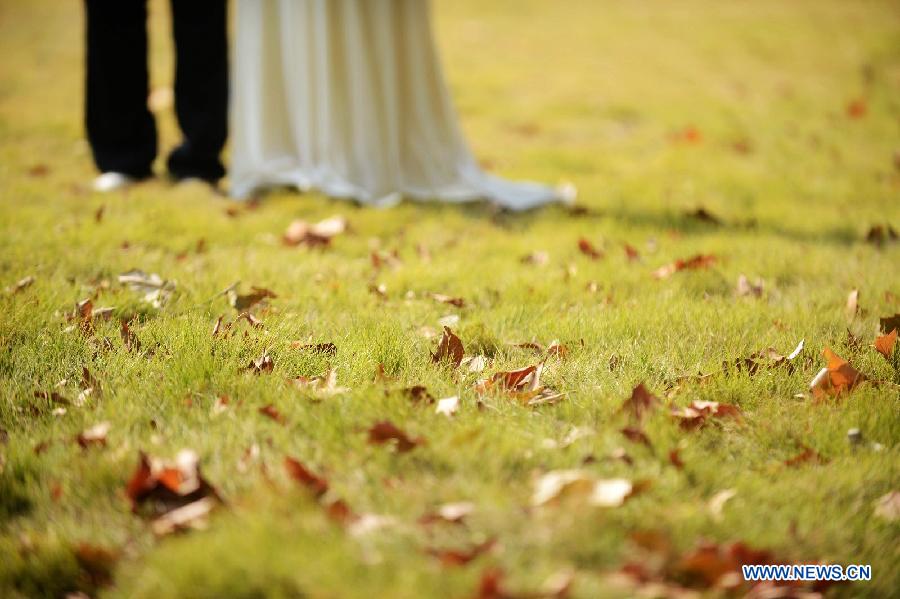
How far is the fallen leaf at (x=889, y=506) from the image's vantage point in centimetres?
134

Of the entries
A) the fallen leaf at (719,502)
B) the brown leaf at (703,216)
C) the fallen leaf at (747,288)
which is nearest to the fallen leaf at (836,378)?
the fallen leaf at (719,502)

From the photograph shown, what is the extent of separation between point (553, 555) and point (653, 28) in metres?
9.23

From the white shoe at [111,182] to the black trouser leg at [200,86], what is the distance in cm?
24

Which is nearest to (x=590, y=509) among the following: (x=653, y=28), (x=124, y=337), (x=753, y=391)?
(x=753, y=391)

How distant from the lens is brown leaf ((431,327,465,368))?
186 cm

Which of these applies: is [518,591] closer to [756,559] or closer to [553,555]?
[553,555]

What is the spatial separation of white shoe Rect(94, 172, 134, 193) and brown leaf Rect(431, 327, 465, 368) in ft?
7.39

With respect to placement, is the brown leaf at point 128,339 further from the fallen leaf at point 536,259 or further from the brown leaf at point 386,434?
the fallen leaf at point 536,259

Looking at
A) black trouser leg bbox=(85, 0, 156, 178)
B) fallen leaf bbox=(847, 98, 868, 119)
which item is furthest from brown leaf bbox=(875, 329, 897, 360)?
fallen leaf bbox=(847, 98, 868, 119)

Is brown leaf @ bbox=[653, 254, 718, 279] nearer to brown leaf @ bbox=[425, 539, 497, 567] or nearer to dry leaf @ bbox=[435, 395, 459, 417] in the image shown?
dry leaf @ bbox=[435, 395, 459, 417]

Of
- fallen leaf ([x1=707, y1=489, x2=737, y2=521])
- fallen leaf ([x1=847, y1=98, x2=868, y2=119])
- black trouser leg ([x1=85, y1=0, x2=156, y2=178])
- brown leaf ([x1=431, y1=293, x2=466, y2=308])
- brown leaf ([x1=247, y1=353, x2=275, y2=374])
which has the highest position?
black trouser leg ([x1=85, y1=0, x2=156, y2=178])

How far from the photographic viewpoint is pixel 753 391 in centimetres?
175

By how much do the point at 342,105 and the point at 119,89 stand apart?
1.04 meters

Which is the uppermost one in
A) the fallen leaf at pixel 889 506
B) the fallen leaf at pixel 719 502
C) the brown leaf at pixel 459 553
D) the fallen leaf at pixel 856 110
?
the fallen leaf at pixel 856 110
